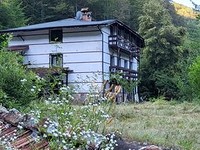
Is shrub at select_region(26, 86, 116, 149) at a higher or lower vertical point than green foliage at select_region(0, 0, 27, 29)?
lower

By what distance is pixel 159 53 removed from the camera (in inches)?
1345

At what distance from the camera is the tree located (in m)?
33.8

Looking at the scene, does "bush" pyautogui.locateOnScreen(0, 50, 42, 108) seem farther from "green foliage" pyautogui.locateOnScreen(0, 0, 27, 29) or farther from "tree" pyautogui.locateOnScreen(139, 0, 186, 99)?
"green foliage" pyautogui.locateOnScreen(0, 0, 27, 29)

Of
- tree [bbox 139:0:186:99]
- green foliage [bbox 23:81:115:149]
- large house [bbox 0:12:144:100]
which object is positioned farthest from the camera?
tree [bbox 139:0:186:99]

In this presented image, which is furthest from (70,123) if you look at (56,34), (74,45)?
(56,34)

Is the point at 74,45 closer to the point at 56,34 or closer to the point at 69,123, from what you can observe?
the point at 56,34

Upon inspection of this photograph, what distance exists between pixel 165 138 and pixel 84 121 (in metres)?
2.12

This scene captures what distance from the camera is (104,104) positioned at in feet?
15.0

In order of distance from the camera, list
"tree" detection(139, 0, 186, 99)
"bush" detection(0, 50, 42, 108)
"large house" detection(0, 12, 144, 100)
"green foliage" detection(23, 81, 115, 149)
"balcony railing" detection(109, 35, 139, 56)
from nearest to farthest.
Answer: "green foliage" detection(23, 81, 115, 149) → "bush" detection(0, 50, 42, 108) → "large house" detection(0, 12, 144, 100) → "balcony railing" detection(109, 35, 139, 56) → "tree" detection(139, 0, 186, 99)

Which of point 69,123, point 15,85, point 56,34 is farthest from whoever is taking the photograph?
point 56,34

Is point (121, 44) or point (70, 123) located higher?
point (121, 44)

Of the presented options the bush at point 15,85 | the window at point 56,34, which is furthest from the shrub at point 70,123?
the window at point 56,34

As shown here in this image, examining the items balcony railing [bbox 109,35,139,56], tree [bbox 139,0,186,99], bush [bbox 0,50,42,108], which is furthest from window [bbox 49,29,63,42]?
bush [bbox 0,50,42,108]

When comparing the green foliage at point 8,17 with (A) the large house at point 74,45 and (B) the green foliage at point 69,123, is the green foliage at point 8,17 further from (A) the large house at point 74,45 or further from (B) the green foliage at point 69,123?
(B) the green foliage at point 69,123
